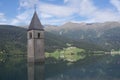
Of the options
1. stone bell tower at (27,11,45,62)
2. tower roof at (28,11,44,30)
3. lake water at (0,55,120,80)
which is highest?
tower roof at (28,11,44,30)

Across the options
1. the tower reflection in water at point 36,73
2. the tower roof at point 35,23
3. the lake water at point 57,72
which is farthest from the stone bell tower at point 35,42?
the tower reflection in water at point 36,73

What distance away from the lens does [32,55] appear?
310ft

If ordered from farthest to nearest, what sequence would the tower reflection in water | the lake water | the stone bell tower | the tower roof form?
the tower roof, the stone bell tower, the lake water, the tower reflection in water

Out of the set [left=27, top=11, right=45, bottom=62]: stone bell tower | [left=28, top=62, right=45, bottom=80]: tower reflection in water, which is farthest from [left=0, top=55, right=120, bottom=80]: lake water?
[left=27, top=11, right=45, bottom=62]: stone bell tower

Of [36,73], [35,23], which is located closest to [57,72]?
[36,73]

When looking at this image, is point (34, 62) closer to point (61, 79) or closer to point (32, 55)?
point (32, 55)

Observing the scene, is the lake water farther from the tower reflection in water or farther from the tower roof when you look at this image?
the tower roof

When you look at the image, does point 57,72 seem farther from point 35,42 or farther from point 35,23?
point 35,23

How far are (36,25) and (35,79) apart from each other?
50513 mm

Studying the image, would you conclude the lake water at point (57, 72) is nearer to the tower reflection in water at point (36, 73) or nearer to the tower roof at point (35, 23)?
the tower reflection in water at point (36, 73)

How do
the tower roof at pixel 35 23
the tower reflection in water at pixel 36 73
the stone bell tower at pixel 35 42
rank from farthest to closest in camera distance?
the tower roof at pixel 35 23 < the stone bell tower at pixel 35 42 < the tower reflection in water at pixel 36 73

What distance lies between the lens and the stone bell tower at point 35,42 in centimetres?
9456

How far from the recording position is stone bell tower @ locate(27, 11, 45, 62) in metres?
94.6

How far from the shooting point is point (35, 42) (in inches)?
3792
